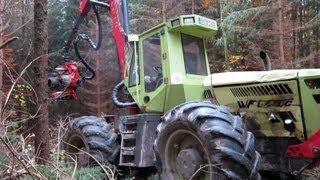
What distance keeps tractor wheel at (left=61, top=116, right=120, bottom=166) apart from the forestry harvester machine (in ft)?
0.06

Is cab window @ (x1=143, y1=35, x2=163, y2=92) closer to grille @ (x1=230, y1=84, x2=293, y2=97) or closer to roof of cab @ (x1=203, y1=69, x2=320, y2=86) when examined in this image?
roof of cab @ (x1=203, y1=69, x2=320, y2=86)

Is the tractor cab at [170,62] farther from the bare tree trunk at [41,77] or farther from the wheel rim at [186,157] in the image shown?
the bare tree trunk at [41,77]

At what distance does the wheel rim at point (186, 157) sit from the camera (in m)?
5.39

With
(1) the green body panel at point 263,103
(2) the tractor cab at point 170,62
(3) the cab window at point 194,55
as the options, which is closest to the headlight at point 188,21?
(2) the tractor cab at point 170,62

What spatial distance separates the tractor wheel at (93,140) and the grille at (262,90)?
2730 millimetres

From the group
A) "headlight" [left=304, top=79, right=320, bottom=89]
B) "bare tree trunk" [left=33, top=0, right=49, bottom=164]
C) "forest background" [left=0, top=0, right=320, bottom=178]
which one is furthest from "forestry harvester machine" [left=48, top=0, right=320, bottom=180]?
"forest background" [left=0, top=0, right=320, bottom=178]

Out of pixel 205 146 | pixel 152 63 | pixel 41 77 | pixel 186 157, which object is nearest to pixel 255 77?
pixel 205 146

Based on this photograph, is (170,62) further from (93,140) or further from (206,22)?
(93,140)

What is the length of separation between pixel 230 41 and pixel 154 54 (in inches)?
464

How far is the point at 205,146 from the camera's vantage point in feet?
17.0

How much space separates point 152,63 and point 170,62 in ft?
1.96

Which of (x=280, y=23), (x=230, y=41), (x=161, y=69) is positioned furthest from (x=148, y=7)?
(x=161, y=69)

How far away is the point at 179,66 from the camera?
718 cm

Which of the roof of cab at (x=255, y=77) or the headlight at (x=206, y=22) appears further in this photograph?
the headlight at (x=206, y=22)
